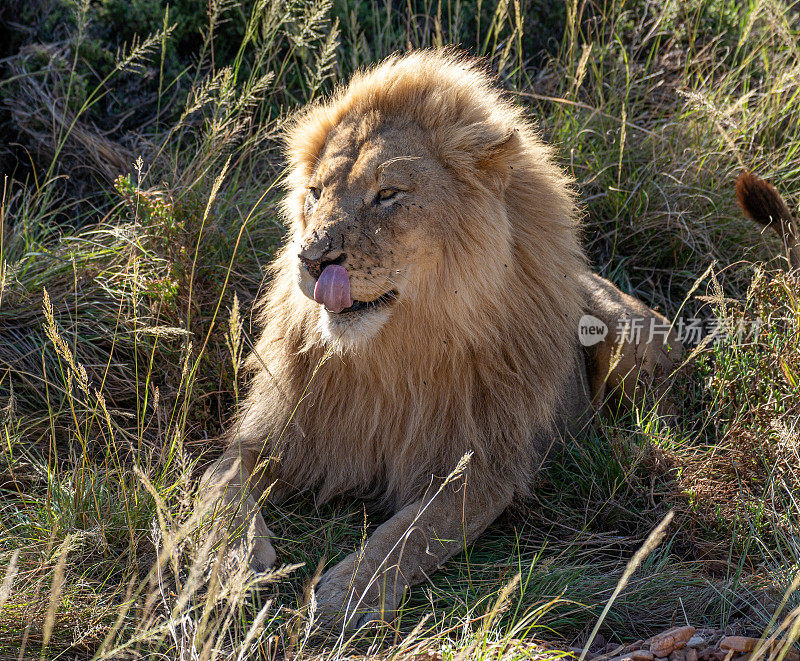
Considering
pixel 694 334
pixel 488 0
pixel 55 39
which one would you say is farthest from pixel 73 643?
pixel 488 0

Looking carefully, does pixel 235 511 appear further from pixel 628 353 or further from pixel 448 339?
pixel 628 353

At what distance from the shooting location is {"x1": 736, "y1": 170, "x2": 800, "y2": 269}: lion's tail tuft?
3.69m

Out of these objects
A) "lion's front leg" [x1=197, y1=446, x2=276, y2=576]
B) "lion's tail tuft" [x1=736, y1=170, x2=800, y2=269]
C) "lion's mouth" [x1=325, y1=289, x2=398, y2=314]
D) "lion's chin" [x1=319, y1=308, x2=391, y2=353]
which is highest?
"lion's mouth" [x1=325, y1=289, x2=398, y2=314]

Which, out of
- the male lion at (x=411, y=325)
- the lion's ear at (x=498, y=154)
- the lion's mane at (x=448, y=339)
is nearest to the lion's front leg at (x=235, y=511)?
the male lion at (x=411, y=325)

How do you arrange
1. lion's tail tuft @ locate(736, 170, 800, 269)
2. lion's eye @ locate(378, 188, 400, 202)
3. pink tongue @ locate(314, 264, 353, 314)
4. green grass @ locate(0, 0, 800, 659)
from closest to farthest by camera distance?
green grass @ locate(0, 0, 800, 659) < pink tongue @ locate(314, 264, 353, 314) < lion's eye @ locate(378, 188, 400, 202) < lion's tail tuft @ locate(736, 170, 800, 269)

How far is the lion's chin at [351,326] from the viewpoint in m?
2.79

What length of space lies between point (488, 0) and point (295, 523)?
380cm

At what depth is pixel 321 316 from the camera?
9.42ft

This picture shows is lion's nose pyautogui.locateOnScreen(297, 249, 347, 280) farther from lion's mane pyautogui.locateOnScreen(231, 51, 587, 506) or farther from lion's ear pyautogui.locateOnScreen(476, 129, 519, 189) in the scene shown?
lion's ear pyautogui.locateOnScreen(476, 129, 519, 189)

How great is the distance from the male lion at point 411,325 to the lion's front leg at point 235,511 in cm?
1

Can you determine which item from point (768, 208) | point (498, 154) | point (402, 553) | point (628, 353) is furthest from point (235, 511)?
point (768, 208)

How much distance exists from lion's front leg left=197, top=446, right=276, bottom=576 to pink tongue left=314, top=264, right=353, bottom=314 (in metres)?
0.53

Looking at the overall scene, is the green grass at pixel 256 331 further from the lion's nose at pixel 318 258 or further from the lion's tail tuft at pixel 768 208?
the lion's nose at pixel 318 258

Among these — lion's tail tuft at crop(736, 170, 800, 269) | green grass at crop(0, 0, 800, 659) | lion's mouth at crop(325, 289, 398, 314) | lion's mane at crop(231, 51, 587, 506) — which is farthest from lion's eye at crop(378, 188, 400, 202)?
lion's tail tuft at crop(736, 170, 800, 269)
